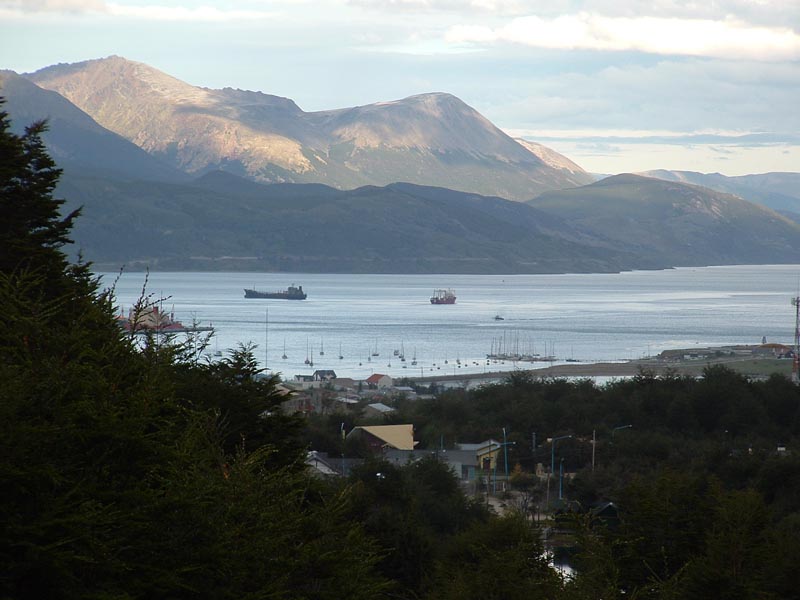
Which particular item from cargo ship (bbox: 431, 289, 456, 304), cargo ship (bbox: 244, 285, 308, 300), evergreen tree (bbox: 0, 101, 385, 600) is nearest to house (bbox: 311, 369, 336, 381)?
evergreen tree (bbox: 0, 101, 385, 600)

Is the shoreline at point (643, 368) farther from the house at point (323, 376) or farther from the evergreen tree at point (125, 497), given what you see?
the evergreen tree at point (125, 497)

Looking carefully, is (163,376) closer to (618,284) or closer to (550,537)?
(550,537)

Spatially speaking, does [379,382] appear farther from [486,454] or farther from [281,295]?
[281,295]

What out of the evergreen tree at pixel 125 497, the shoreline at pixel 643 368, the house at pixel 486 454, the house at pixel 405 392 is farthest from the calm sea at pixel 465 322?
the evergreen tree at pixel 125 497

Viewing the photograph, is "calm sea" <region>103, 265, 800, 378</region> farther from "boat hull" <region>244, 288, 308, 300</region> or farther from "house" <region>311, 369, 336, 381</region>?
"house" <region>311, 369, 336, 381</region>

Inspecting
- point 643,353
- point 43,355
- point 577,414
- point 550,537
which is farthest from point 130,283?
point 43,355

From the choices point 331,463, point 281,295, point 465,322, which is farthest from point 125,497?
point 281,295

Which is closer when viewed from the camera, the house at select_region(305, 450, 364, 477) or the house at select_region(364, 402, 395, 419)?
the house at select_region(305, 450, 364, 477)
